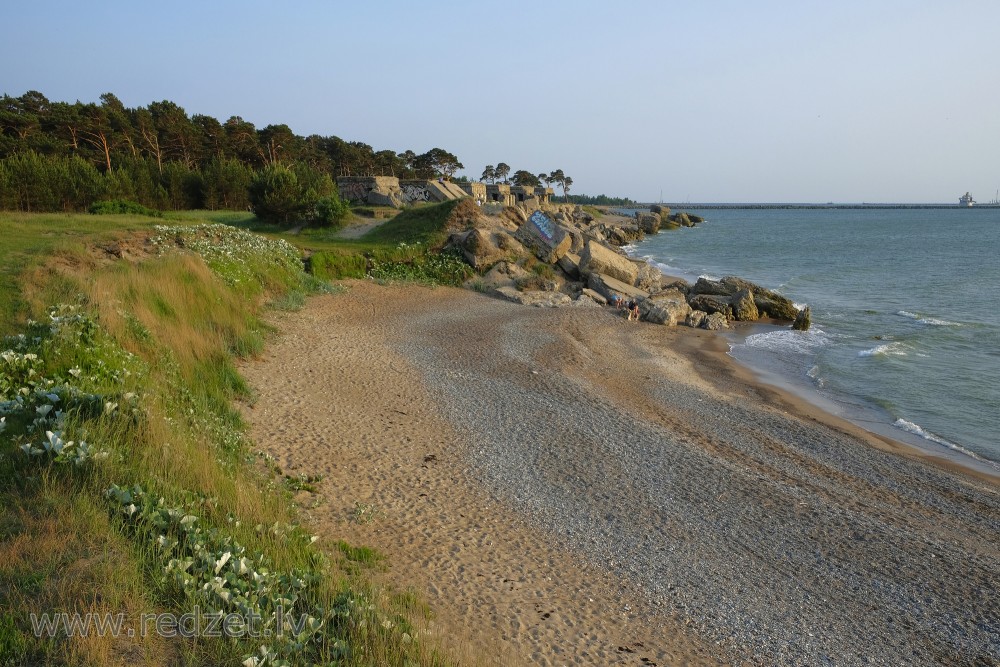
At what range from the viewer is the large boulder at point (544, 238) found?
28.8 m

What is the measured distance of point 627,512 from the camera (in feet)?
27.1

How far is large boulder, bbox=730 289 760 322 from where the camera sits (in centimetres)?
2534

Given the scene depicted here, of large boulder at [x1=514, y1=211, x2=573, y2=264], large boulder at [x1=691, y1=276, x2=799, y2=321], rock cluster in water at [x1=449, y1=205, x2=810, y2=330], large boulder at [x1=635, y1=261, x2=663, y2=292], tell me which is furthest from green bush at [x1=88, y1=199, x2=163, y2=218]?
large boulder at [x1=691, y1=276, x2=799, y2=321]

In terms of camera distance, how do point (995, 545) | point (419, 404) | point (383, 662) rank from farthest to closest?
point (419, 404) < point (995, 545) < point (383, 662)

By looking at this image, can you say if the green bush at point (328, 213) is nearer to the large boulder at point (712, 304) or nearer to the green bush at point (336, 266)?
the green bush at point (336, 266)

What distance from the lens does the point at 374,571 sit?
6242 millimetres

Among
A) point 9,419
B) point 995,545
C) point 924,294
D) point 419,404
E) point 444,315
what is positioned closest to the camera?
point 9,419

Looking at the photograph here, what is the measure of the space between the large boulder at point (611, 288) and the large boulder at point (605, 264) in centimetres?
35

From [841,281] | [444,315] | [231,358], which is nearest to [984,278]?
[841,281]

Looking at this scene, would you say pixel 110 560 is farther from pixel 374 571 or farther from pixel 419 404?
pixel 419 404

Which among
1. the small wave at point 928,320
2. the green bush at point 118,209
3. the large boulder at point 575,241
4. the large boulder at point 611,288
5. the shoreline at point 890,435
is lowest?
the shoreline at point 890,435

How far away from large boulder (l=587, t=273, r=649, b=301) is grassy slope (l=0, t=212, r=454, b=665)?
17674mm

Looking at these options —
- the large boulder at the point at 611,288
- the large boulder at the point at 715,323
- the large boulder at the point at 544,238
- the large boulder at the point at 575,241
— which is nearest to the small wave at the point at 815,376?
the large boulder at the point at 715,323

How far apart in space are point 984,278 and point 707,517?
40.1m
